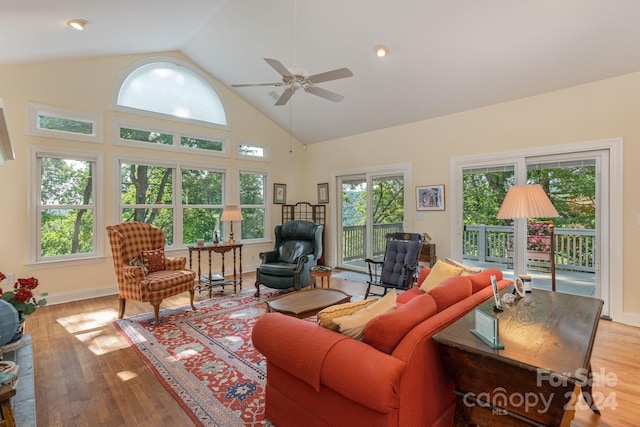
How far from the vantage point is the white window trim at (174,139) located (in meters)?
4.96

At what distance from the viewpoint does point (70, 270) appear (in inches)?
180

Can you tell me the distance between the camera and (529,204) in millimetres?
2678

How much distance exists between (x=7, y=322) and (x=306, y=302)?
213cm

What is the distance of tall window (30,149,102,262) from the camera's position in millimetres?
4391

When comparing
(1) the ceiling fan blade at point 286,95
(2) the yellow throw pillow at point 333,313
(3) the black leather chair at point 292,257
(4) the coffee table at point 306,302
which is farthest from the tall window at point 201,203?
(2) the yellow throw pillow at point 333,313

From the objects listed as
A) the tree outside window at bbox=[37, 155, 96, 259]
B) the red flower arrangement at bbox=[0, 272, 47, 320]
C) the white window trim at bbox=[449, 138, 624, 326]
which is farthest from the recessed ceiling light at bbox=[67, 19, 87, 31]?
the white window trim at bbox=[449, 138, 624, 326]

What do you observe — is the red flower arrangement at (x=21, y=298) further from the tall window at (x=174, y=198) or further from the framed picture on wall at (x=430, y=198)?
the framed picture on wall at (x=430, y=198)

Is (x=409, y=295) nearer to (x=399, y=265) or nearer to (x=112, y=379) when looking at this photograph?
(x=399, y=265)

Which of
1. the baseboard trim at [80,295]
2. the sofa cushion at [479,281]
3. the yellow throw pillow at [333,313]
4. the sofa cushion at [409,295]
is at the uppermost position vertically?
the sofa cushion at [479,281]

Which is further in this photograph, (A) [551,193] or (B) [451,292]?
(A) [551,193]

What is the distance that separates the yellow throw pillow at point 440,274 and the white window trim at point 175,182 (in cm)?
430

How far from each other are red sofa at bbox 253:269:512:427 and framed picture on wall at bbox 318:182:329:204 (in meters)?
5.07

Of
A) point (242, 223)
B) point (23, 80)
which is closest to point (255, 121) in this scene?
point (242, 223)

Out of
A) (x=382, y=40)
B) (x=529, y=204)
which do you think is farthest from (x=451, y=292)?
(x=382, y=40)
